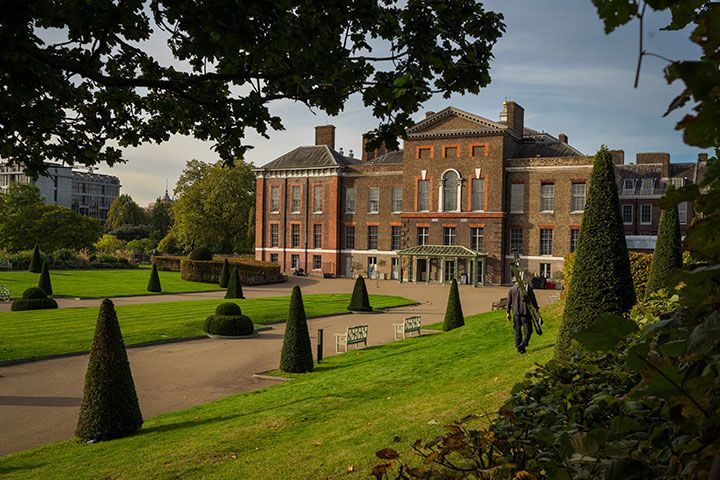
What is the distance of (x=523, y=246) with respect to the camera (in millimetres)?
45344

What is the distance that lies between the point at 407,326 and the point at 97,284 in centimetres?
2546

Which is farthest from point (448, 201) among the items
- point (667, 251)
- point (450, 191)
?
point (667, 251)

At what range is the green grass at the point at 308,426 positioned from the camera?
7.73 meters

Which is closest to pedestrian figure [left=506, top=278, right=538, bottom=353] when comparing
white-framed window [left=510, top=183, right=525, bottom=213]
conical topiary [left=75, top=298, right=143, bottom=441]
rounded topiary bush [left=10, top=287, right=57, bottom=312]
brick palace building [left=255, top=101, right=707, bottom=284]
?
conical topiary [left=75, top=298, right=143, bottom=441]

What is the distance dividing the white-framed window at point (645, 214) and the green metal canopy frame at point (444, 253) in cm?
1293

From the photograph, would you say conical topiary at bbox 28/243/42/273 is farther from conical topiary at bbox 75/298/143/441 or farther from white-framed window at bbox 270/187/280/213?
conical topiary at bbox 75/298/143/441

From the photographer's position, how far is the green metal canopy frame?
45.2m

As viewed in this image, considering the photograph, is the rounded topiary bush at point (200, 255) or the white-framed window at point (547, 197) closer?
the white-framed window at point (547, 197)

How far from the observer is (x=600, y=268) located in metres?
10.9

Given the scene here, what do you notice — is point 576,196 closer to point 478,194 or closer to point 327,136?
point 478,194

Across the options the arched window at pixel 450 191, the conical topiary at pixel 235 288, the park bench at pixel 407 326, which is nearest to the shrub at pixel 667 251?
the park bench at pixel 407 326

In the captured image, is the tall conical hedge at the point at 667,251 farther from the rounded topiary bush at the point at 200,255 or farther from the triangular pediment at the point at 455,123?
the rounded topiary bush at the point at 200,255

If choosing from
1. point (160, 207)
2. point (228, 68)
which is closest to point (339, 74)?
point (228, 68)

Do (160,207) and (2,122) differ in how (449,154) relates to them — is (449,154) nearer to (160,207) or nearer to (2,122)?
(2,122)
